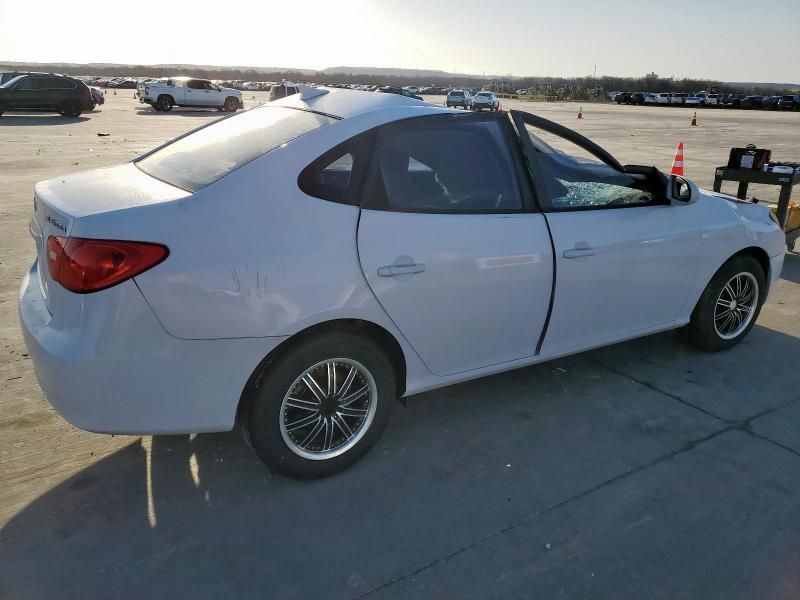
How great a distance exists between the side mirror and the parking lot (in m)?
1.16

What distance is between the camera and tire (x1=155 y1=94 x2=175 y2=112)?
31973 millimetres

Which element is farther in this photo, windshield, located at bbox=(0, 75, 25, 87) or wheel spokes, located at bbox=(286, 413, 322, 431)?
windshield, located at bbox=(0, 75, 25, 87)

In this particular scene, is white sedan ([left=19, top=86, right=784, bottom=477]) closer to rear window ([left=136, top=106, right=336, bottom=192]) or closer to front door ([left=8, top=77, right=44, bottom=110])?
rear window ([left=136, top=106, right=336, bottom=192])

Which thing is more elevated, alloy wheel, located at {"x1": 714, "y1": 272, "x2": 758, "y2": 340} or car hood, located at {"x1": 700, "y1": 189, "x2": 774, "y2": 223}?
car hood, located at {"x1": 700, "y1": 189, "x2": 774, "y2": 223}

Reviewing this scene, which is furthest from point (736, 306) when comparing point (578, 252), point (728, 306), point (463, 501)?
point (463, 501)

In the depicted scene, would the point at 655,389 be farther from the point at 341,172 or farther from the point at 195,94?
the point at 195,94

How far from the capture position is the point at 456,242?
10.1ft

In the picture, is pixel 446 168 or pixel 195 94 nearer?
pixel 446 168

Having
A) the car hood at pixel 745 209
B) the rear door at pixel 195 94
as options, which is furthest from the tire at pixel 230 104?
the car hood at pixel 745 209

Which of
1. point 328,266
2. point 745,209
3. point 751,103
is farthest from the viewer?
point 751,103

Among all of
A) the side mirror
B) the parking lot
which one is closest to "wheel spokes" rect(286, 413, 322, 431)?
the parking lot

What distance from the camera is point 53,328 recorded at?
260 centimetres

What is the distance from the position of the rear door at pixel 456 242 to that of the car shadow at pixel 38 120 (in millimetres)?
23025

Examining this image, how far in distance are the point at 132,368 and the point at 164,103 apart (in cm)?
3321
